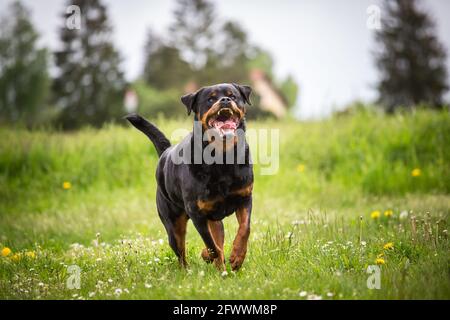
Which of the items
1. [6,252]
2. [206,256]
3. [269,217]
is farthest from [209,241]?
[269,217]

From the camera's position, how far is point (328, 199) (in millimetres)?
9430

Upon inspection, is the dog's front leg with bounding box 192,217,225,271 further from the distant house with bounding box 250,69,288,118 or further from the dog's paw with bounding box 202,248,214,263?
the distant house with bounding box 250,69,288,118

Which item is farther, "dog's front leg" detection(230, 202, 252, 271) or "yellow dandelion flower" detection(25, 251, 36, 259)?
"yellow dandelion flower" detection(25, 251, 36, 259)

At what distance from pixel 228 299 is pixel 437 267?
1797 mm

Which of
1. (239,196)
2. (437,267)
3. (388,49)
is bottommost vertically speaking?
(437,267)

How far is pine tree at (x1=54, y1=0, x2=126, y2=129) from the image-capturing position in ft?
107

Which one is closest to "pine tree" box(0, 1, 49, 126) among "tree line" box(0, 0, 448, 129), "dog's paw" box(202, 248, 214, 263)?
"tree line" box(0, 0, 448, 129)

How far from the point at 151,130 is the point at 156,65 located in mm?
33076

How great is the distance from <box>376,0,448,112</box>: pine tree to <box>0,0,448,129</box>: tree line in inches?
2.3

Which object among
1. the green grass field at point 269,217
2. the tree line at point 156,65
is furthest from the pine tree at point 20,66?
the green grass field at point 269,217

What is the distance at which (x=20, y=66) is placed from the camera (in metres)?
39.0

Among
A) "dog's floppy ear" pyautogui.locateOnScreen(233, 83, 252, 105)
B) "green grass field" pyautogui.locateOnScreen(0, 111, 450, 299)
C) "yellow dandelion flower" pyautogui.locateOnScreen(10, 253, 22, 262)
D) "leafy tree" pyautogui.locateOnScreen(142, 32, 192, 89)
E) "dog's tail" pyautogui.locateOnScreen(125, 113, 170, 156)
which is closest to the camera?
"green grass field" pyautogui.locateOnScreen(0, 111, 450, 299)

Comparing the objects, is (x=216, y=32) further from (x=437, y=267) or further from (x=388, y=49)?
(x=437, y=267)
